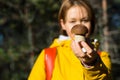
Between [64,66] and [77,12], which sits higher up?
[77,12]

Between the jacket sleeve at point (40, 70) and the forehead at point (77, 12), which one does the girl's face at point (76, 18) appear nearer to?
the forehead at point (77, 12)

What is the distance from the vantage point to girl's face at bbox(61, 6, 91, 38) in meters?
2.62

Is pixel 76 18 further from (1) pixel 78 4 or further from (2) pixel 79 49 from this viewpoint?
(2) pixel 79 49

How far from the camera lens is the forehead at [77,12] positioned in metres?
2.65

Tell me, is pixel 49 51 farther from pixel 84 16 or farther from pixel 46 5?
pixel 46 5

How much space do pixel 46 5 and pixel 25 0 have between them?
3.15 ft

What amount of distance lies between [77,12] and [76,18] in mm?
64

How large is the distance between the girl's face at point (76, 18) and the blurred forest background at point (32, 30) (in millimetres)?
7735

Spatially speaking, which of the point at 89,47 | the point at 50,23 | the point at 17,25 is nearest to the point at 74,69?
the point at 89,47

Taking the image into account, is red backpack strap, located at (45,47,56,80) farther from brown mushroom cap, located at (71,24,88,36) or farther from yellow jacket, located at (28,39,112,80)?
brown mushroom cap, located at (71,24,88,36)

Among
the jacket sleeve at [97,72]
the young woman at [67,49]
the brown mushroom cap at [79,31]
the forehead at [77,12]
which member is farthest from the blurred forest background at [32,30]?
the brown mushroom cap at [79,31]

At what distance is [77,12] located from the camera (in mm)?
2689

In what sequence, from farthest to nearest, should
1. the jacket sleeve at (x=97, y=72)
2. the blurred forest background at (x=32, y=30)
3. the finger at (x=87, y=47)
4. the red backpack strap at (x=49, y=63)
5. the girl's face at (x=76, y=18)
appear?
the blurred forest background at (x=32, y=30), the red backpack strap at (x=49, y=63), the girl's face at (x=76, y=18), the jacket sleeve at (x=97, y=72), the finger at (x=87, y=47)

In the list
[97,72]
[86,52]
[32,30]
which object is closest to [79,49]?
[86,52]
